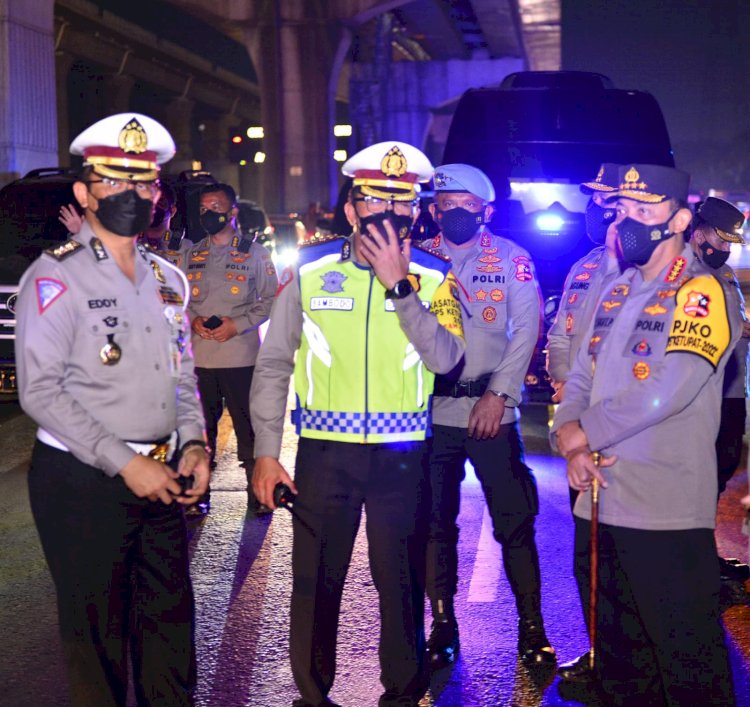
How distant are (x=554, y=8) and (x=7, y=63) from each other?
33.7 metres

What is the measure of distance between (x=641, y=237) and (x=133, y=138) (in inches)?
71.2

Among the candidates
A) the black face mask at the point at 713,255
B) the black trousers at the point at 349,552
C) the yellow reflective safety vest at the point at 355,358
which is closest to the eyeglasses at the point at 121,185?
the yellow reflective safety vest at the point at 355,358

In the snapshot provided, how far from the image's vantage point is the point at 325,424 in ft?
13.3

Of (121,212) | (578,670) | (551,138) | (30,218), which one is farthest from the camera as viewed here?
(30,218)

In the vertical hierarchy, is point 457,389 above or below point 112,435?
below

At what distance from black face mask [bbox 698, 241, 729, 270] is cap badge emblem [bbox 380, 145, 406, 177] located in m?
2.93

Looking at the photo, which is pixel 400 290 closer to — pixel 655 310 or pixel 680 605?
pixel 655 310

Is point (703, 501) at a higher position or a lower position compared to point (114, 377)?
lower

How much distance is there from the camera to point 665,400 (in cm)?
354

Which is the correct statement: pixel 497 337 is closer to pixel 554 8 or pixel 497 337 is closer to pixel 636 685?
pixel 636 685

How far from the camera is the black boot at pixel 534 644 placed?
16.0ft

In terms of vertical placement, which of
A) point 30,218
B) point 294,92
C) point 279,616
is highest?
point 294,92

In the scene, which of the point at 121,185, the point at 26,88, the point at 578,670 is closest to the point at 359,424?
the point at 121,185

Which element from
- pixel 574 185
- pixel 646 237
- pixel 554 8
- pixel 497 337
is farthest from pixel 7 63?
pixel 554 8
